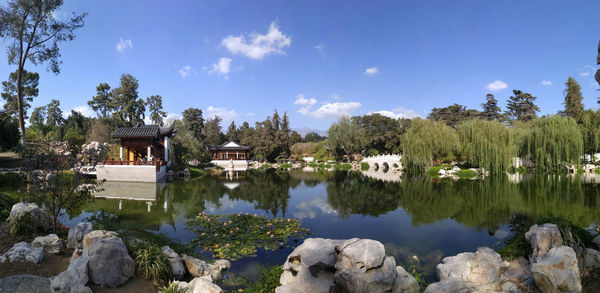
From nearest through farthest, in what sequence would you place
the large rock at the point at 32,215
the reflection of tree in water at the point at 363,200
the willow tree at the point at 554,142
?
1. the large rock at the point at 32,215
2. the reflection of tree in water at the point at 363,200
3. the willow tree at the point at 554,142

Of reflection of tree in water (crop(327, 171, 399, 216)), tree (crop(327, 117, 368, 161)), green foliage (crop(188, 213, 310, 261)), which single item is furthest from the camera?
tree (crop(327, 117, 368, 161))

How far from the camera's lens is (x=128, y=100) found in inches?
1264

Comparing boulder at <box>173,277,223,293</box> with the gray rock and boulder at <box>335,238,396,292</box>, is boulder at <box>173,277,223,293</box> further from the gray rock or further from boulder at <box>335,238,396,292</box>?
boulder at <box>335,238,396,292</box>

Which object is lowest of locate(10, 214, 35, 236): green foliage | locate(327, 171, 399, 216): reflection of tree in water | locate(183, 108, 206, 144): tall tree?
locate(327, 171, 399, 216): reflection of tree in water

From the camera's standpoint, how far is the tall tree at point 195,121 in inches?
1587

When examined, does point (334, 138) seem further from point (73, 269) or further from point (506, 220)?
point (73, 269)

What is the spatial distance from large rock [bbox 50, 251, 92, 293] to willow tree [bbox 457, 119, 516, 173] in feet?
75.8

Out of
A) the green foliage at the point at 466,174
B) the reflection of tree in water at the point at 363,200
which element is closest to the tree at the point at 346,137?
the green foliage at the point at 466,174

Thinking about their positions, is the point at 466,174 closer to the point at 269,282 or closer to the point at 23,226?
the point at 269,282

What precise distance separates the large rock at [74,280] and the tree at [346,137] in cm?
3265

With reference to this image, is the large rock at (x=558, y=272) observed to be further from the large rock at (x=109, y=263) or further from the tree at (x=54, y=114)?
the tree at (x=54, y=114)

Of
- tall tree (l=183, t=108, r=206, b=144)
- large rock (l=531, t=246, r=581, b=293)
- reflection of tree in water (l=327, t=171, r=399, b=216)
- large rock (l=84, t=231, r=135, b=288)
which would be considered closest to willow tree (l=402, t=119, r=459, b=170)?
reflection of tree in water (l=327, t=171, r=399, b=216)

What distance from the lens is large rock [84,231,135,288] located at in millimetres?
3494

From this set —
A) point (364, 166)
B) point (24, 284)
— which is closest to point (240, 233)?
point (24, 284)
